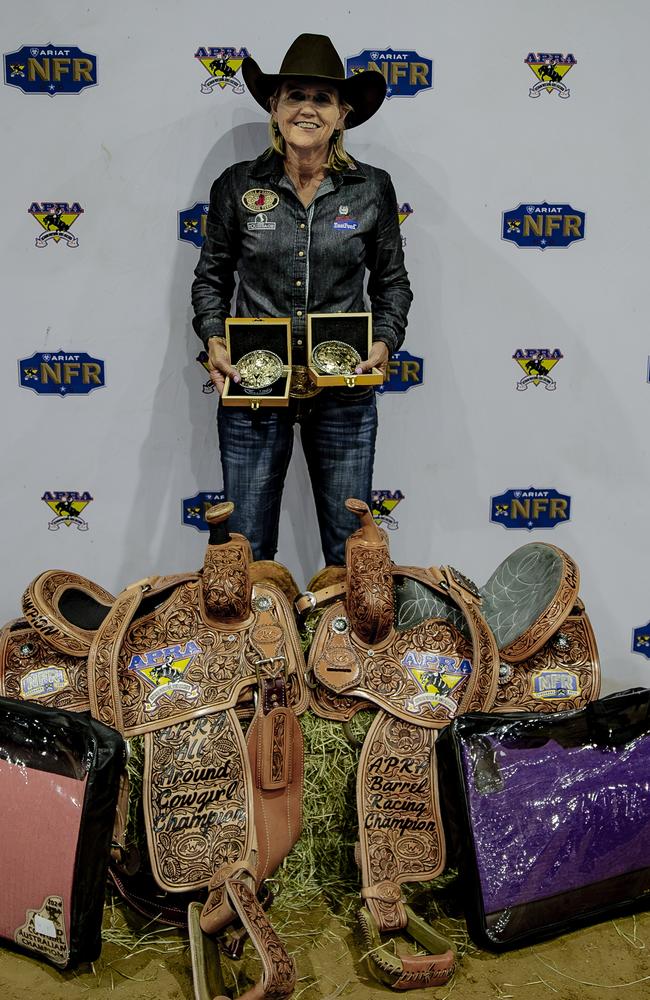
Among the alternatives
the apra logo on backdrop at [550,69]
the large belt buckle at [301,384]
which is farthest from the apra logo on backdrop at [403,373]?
the apra logo on backdrop at [550,69]

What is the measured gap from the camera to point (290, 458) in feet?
11.3

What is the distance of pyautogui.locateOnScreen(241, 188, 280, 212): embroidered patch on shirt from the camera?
9.81ft

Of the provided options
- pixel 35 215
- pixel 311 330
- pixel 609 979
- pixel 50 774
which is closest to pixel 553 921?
pixel 609 979

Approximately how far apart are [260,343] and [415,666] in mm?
1180

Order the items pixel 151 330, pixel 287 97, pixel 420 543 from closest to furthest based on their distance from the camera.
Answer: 1. pixel 287 97
2. pixel 151 330
3. pixel 420 543

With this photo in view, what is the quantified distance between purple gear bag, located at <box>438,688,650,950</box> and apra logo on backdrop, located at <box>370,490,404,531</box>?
1.60m

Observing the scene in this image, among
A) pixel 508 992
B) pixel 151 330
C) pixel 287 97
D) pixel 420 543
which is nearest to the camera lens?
pixel 508 992

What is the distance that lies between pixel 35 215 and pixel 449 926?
8.92 feet

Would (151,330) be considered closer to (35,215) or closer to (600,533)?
(35,215)

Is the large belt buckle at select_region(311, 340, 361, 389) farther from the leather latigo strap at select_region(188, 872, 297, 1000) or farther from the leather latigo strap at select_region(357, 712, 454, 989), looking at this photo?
the leather latigo strap at select_region(188, 872, 297, 1000)

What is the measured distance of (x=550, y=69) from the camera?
335 cm

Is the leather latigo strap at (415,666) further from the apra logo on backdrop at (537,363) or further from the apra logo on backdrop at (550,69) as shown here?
the apra logo on backdrop at (550,69)

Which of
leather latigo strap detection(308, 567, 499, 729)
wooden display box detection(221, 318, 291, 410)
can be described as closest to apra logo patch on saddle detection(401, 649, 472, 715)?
leather latigo strap detection(308, 567, 499, 729)

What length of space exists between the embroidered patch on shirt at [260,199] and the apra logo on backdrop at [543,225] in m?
0.97
